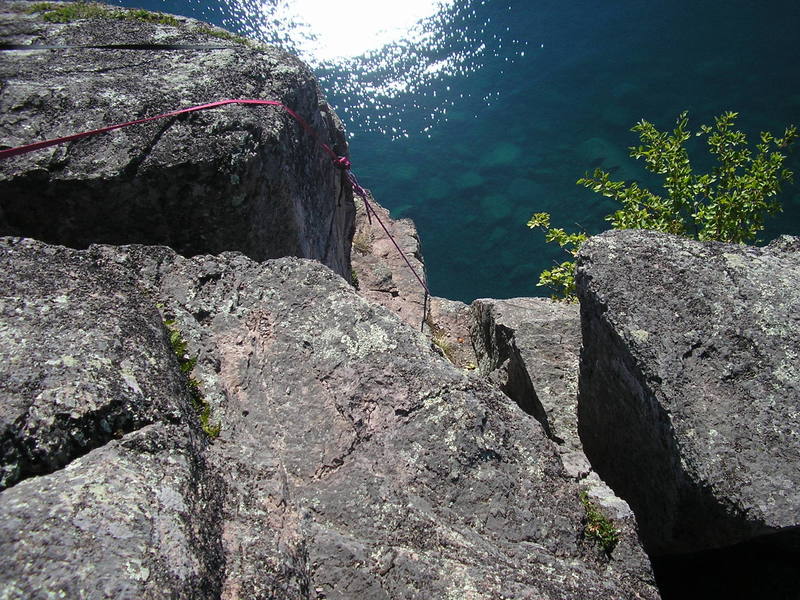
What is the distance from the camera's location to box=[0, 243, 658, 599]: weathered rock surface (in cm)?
302

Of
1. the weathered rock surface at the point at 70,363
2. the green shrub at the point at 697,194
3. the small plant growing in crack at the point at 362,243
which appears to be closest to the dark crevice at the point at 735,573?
the green shrub at the point at 697,194

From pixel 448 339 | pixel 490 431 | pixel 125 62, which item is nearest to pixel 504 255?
pixel 448 339

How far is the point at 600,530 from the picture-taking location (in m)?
3.61

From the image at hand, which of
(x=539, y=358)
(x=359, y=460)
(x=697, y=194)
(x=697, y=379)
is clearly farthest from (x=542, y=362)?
(x=697, y=194)

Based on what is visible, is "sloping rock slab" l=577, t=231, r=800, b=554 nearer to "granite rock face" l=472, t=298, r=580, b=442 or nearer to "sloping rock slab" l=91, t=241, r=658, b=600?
"sloping rock slab" l=91, t=241, r=658, b=600

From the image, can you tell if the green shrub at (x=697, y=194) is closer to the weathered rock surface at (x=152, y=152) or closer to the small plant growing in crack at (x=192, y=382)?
the weathered rock surface at (x=152, y=152)

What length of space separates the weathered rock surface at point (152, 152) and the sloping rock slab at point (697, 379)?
269 centimetres

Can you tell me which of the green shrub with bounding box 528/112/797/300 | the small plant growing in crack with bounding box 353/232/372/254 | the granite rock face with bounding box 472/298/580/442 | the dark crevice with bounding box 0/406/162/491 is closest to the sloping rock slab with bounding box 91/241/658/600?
the dark crevice with bounding box 0/406/162/491

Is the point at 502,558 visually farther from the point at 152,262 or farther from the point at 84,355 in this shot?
the point at 152,262

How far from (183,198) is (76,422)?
2464mm

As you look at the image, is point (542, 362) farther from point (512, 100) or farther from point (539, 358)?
point (512, 100)

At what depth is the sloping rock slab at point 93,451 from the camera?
7.86 feet

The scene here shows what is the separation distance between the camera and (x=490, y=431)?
3674 mm

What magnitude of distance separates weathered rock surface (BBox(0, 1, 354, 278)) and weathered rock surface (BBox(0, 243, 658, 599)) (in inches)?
29.7
